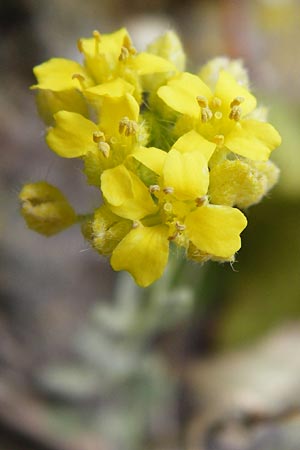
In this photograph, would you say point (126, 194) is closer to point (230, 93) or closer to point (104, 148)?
point (104, 148)

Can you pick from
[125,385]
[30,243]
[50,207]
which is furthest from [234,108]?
[30,243]

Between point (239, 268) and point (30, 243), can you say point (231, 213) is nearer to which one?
point (239, 268)

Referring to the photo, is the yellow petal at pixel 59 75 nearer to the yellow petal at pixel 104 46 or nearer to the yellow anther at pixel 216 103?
the yellow petal at pixel 104 46

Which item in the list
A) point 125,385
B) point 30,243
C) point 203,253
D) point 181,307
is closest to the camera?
point 203,253

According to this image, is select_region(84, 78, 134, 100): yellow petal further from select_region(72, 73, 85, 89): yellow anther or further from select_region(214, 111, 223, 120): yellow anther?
select_region(214, 111, 223, 120): yellow anther

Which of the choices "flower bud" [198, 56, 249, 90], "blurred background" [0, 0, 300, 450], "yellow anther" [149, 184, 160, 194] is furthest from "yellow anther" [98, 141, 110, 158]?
"blurred background" [0, 0, 300, 450]

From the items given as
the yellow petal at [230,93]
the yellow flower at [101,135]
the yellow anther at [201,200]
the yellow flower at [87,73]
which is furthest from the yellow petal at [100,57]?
the yellow anther at [201,200]
